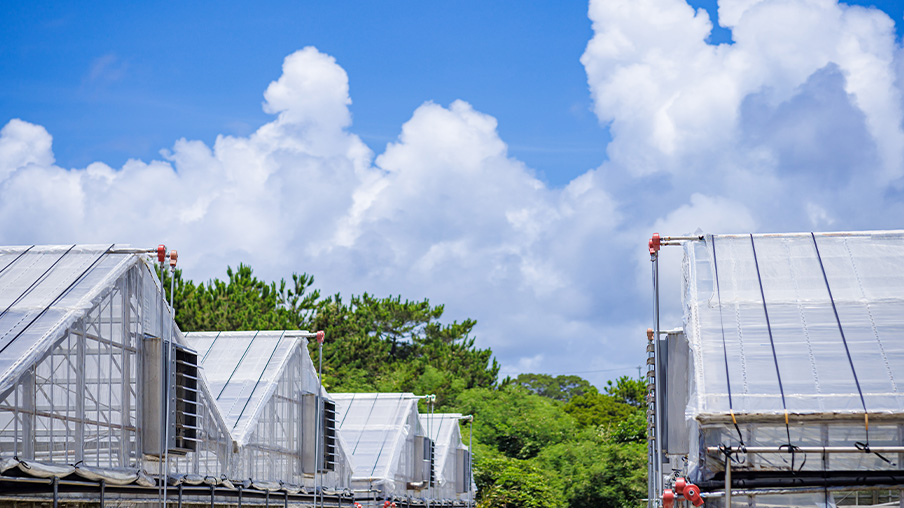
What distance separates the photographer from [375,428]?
120 feet

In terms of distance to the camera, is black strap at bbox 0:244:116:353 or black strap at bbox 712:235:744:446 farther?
black strap at bbox 0:244:116:353

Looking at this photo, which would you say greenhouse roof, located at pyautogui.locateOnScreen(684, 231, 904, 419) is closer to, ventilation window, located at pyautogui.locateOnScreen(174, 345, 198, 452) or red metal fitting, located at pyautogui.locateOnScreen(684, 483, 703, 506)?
red metal fitting, located at pyautogui.locateOnScreen(684, 483, 703, 506)

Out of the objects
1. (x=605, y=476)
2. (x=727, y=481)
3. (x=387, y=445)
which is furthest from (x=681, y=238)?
(x=605, y=476)

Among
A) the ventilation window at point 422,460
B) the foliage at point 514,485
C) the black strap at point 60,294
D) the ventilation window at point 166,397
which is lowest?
the foliage at point 514,485

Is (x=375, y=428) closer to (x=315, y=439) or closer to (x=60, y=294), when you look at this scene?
(x=315, y=439)

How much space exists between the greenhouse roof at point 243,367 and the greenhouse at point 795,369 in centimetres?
1170

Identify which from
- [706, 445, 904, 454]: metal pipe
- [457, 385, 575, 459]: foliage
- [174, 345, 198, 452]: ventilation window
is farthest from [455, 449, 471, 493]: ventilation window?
[706, 445, 904, 454]: metal pipe

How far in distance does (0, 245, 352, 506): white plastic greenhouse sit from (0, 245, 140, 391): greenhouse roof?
2cm

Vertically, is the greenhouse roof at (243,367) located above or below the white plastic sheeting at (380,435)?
above

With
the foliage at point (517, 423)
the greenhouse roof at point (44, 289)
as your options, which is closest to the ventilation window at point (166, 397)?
the greenhouse roof at point (44, 289)

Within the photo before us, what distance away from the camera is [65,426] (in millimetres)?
15625

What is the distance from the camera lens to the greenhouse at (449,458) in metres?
43.8

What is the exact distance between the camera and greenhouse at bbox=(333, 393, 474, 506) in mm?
34562

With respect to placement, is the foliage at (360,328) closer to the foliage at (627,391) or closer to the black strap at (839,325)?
the foliage at (627,391)
